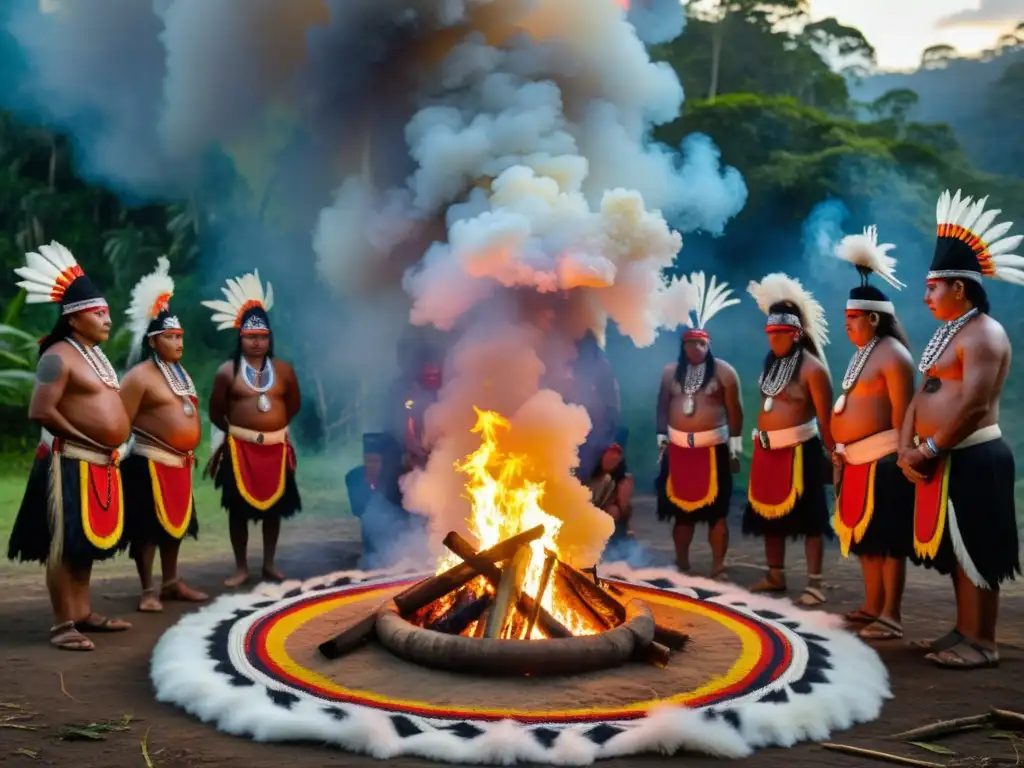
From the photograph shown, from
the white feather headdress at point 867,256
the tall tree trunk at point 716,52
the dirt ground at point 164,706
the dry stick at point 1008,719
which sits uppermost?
the tall tree trunk at point 716,52

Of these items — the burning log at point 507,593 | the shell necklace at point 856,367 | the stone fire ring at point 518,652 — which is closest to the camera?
the stone fire ring at point 518,652

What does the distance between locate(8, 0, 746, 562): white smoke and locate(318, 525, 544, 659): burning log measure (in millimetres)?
561

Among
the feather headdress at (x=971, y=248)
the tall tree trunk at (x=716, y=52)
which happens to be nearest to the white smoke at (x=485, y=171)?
the feather headdress at (x=971, y=248)

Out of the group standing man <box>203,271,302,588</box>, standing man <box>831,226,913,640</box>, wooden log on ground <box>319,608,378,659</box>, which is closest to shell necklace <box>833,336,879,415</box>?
standing man <box>831,226,913,640</box>

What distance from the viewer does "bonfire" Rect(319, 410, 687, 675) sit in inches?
170

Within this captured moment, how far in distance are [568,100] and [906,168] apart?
11.5 metres

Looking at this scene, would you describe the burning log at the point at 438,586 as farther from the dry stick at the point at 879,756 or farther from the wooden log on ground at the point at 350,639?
Answer: the dry stick at the point at 879,756

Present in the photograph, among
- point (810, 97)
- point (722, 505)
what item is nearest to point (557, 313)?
point (722, 505)

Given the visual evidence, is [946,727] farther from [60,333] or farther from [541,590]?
[60,333]

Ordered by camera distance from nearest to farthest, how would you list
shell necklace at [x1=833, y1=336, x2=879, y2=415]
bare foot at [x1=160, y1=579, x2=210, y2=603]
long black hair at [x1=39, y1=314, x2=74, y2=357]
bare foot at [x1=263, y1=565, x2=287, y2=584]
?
long black hair at [x1=39, y1=314, x2=74, y2=357]
shell necklace at [x1=833, y1=336, x2=879, y2=415]
bare foot at [x1=160, y1=579, x2=210, y2=603]
bare foot at [x1=263, y1=565, x2=287, y2=584]

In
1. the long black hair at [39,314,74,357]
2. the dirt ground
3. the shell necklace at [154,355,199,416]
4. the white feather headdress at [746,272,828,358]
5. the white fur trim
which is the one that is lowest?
the dirt ground

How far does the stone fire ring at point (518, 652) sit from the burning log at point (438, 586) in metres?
0.28

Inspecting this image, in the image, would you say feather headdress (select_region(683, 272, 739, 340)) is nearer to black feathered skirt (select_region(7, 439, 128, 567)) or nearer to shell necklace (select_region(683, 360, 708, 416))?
shell necklace (select_region(683, 360, 708, 416))

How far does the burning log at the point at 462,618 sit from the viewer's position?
477 cm
